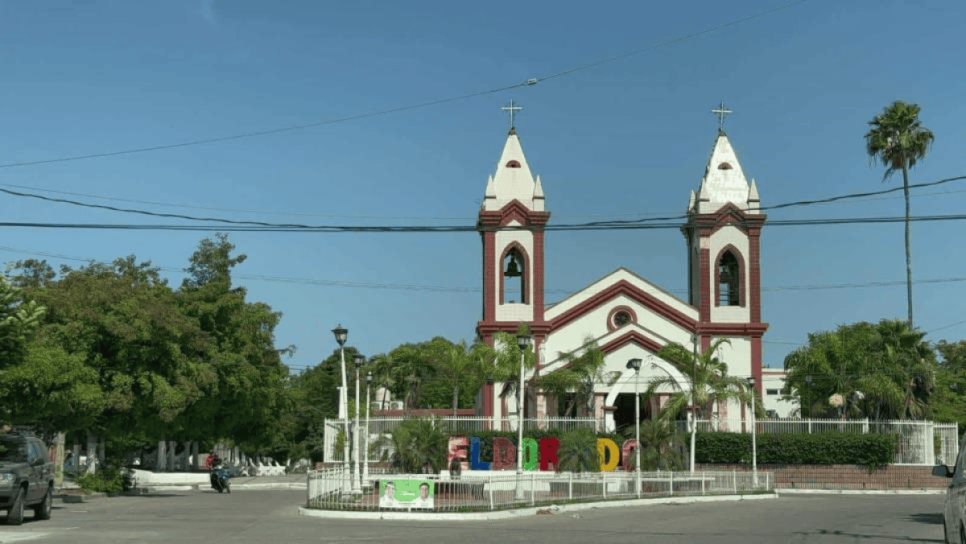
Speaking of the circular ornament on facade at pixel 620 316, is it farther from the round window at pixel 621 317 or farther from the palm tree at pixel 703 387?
the palm tree at pixel 703 387

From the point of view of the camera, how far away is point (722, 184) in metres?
58.5

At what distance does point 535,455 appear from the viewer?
4709 centimetres

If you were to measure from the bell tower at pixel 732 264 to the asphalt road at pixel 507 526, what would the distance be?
79.1ft

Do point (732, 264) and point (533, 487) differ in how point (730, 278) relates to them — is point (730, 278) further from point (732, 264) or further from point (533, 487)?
point (533, 487)

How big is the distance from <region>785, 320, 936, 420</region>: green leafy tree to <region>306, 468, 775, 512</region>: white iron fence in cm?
1993

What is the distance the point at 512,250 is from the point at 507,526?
35042 mm

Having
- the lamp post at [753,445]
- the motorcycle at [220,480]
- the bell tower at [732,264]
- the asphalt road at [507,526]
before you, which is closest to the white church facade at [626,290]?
the bell tower at [732,264]

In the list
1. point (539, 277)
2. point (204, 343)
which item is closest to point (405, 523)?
point (204, 343)

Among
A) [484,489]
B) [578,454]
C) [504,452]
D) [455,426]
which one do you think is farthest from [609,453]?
[484,489]

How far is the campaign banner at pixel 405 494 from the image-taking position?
26734 millimetres

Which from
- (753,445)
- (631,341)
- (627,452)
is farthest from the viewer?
(631,341)

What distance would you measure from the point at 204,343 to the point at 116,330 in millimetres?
5975

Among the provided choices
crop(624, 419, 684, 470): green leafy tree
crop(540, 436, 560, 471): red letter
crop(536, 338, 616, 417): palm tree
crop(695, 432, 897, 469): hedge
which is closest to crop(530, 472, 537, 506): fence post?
crop(624, 419, 684, 470): green leafy tree

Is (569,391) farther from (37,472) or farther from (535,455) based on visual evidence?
(37,472)
